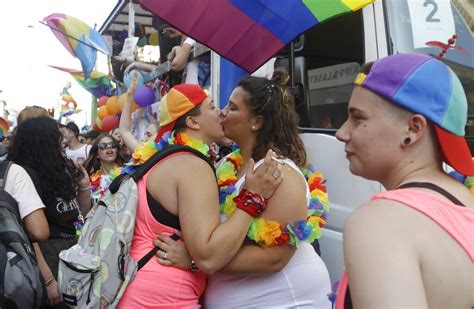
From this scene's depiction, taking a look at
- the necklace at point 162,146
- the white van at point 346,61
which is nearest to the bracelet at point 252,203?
the necklace at point 162,146

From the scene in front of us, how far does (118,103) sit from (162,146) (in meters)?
5.37

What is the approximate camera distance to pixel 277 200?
1.83 metres

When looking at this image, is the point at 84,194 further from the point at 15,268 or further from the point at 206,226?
the point at 206,226

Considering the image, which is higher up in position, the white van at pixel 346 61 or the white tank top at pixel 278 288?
the white van at pixel 346 61

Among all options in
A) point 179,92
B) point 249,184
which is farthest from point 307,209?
point 179,92

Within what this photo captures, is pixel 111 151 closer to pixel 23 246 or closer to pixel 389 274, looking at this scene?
pixel 23 246

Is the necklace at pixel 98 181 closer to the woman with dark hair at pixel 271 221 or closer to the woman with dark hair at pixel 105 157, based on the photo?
the woman with dark hair at pixel 105 157

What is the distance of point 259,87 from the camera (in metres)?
2.21

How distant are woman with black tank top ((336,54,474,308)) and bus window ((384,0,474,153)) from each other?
1565 mm

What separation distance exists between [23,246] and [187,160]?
3.38 ft

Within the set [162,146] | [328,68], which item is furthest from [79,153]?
[162,146]

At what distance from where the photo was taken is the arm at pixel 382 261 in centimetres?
81

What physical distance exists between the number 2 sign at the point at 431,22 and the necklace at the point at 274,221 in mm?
1041

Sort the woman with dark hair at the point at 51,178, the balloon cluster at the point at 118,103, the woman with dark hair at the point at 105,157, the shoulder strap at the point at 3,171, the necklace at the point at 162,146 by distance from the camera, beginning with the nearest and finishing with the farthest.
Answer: the necklace at the point at 162,146, the shoulder strap at the point at 3,171, the woman with dark hair at the point at 51,178, the woman with dark hair at the point at 105,157, the balloon cluster at the point at 118,103
